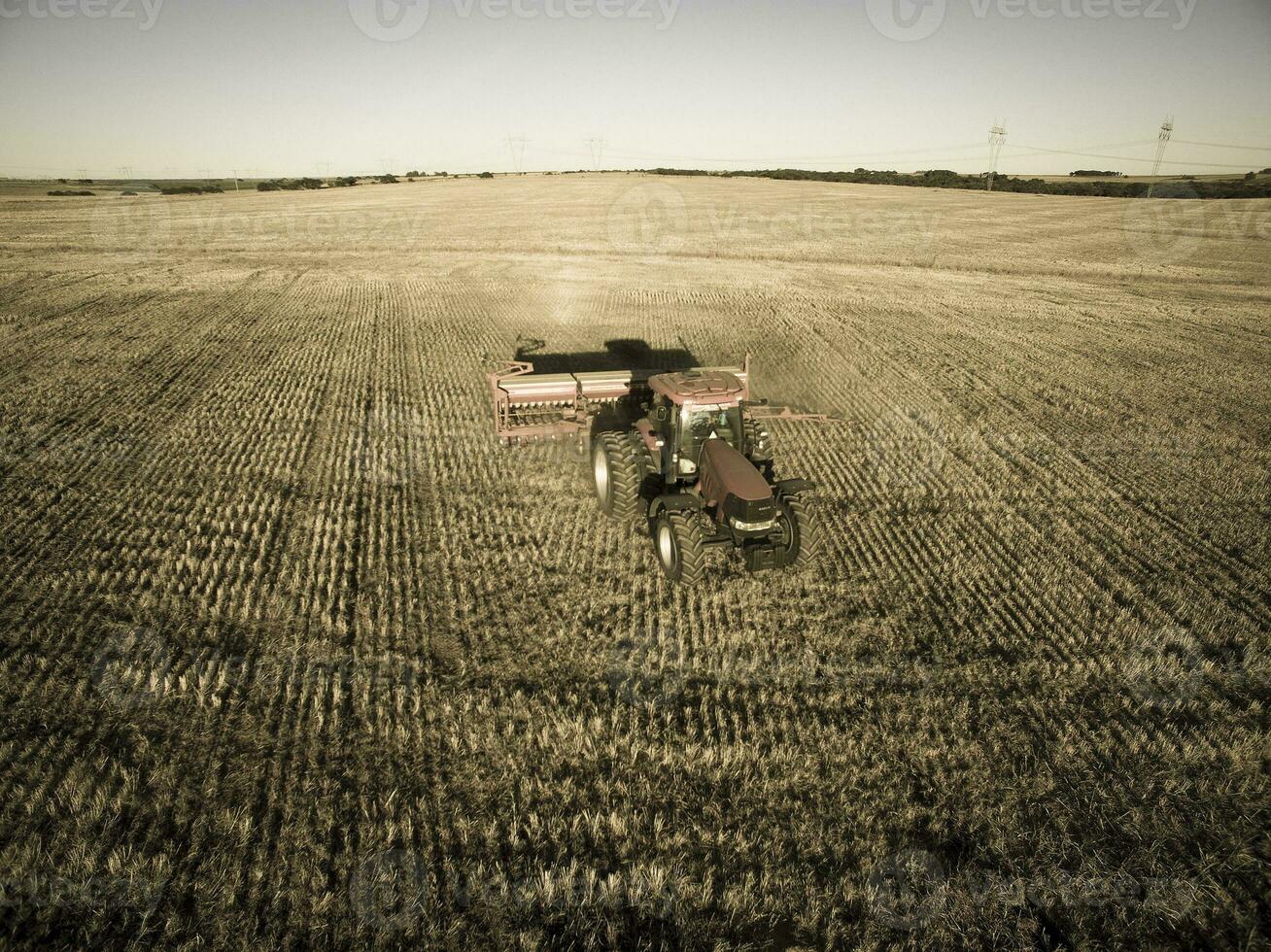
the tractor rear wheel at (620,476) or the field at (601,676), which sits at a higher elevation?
the tractor rear wheel at (620,476)

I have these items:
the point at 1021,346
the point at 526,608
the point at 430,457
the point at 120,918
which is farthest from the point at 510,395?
the point at 1021,346

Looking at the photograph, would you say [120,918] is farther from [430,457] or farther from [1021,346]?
[1021,346]

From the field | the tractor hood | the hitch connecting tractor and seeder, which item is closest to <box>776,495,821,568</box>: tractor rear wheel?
the hitch connecting tractor and seeder

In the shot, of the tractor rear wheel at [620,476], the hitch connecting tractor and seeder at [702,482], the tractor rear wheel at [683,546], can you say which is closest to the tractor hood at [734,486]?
the hitch connecting tractor and seeder at [702,482]

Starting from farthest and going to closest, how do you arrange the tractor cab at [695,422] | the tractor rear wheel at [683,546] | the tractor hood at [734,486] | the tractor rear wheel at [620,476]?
the tractor rear wheel at [620,476], the tractor cab at [695,422], the tractor rear wheel at [683,546], the tractor hood at [734,486]

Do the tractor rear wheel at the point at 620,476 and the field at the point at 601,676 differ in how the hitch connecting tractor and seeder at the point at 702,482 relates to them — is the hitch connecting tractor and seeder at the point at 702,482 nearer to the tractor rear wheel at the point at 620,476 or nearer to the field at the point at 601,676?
the tractor rear wheel at the point at 620,476

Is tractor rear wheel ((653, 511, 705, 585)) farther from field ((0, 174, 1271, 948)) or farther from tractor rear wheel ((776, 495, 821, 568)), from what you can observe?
tractor rear wheel ((776, 495, 821, 568))

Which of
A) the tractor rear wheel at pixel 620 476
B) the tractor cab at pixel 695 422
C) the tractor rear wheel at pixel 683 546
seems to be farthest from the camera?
the tractor rear wheel at pixel 620 476
